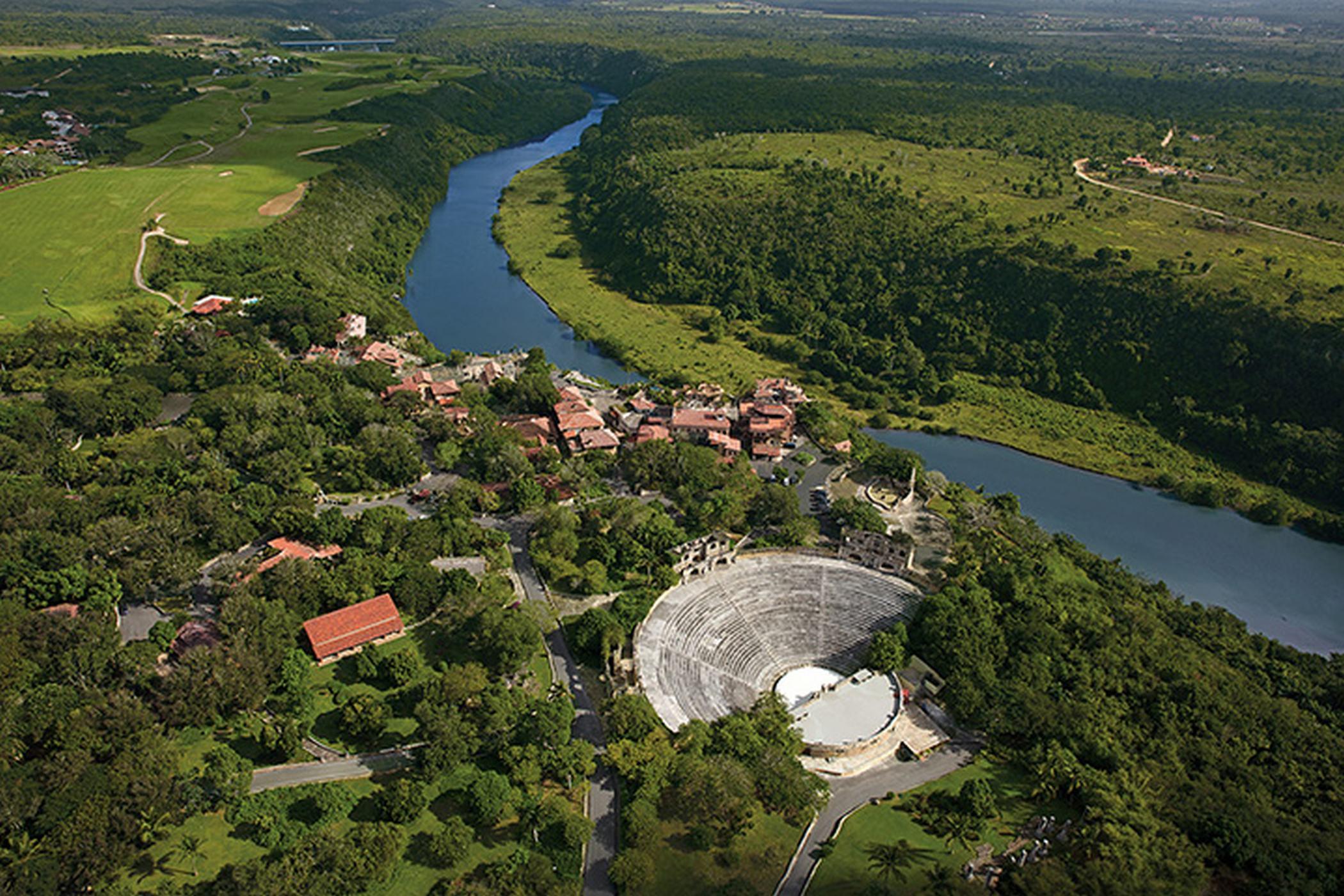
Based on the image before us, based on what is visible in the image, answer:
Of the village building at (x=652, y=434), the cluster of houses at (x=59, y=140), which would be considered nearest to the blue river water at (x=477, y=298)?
the village building at (x=652, y=434)

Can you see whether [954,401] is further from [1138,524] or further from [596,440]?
[596,440]

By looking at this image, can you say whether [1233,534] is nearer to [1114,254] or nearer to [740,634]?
[1114,254]

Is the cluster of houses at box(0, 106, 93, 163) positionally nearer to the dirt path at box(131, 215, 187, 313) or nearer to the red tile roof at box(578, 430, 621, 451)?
the dirt path at box(131, 215, 187, 313)

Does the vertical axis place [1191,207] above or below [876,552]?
above

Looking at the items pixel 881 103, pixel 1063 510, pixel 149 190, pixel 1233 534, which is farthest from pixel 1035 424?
pixel 149 190

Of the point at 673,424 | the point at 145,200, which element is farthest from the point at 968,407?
the point at 145,200

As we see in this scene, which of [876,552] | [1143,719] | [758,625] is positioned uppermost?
[876,552]

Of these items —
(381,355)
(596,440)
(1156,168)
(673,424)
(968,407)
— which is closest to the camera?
(596,440)
